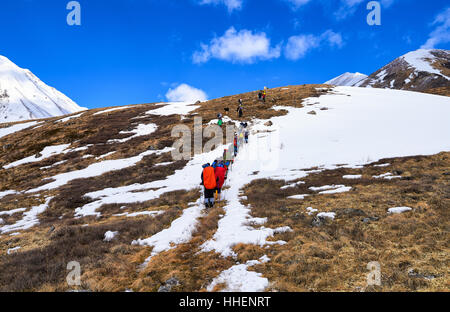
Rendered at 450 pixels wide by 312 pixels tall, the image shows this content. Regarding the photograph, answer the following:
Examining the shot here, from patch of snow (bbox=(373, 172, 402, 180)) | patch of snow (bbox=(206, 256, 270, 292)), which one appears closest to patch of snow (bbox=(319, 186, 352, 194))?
patch of snow (bbox=(373, 172, 402, 180))

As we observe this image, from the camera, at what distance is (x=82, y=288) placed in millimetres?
5113

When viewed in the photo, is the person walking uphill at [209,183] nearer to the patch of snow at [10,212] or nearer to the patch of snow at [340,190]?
the patch of snow at [340,190]

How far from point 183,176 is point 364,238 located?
15135mm

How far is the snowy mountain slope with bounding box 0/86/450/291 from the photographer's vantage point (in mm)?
6578

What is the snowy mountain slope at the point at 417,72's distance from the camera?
94562 millimetres

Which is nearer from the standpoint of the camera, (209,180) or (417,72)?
(209,180)

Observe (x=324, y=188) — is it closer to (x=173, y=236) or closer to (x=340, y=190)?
(x=340, y=190)

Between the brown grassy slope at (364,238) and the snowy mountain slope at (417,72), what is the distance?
113 m

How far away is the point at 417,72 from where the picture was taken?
352 ft

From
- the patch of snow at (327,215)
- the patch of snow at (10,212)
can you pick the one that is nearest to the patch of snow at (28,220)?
the patch of snow at (10,212)
